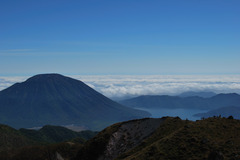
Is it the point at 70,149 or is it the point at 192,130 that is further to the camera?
the point at 70,149

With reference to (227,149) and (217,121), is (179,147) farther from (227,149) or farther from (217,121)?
(217,121)

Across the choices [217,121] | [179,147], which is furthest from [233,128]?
[179,147]

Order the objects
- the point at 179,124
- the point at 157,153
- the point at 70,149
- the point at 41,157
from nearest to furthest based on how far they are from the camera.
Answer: the point at 157,153 → the point at 179,124 → the point at 41,157 → the point at 70,149

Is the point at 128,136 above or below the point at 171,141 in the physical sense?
below

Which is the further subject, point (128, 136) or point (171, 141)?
point (128, 136)

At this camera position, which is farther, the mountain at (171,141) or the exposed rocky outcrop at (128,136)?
the exposed rocky outcrop at (128,136)

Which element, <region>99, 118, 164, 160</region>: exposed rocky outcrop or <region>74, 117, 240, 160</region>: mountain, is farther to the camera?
<region>99, 118, 164, 160</region>: exposed rocky outcrop

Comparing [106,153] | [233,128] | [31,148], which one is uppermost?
[233,128]

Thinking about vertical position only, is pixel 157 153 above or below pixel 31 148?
above
